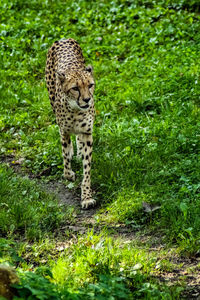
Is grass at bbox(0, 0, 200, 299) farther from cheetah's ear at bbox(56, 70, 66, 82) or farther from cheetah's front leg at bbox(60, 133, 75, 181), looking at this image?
cheetah's ear at bbox(56, 70, 66, 82)

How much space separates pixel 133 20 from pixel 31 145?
390 centimetres

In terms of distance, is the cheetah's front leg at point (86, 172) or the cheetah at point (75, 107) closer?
the cheetah at point (75, 107)

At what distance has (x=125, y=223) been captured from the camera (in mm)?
5586

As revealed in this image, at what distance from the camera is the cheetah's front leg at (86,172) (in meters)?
6.06

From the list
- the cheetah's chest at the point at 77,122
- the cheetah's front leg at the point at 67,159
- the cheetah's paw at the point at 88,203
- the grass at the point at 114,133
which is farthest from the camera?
the cheetah's front leg at the point at 67,159

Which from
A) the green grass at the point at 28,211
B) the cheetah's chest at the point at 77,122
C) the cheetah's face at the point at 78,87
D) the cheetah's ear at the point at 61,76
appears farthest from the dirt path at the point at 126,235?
the cheetah's ear at the point at 61,76

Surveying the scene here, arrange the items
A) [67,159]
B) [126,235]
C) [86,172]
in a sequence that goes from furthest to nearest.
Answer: [67,159], [86,172], [126,235]

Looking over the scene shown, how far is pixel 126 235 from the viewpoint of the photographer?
5402 mm

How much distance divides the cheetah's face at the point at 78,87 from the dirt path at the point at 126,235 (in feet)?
3.37

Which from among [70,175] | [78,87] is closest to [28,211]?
[70,175]

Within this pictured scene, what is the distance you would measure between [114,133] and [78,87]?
4.67 ft

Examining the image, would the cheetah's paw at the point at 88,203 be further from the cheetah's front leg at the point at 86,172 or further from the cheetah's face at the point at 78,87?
the cheetah's face at the point at 78,87

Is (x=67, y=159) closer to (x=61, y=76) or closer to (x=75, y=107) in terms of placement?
(x=75, y=107)

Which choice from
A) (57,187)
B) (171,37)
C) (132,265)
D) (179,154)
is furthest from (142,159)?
(171,37)
